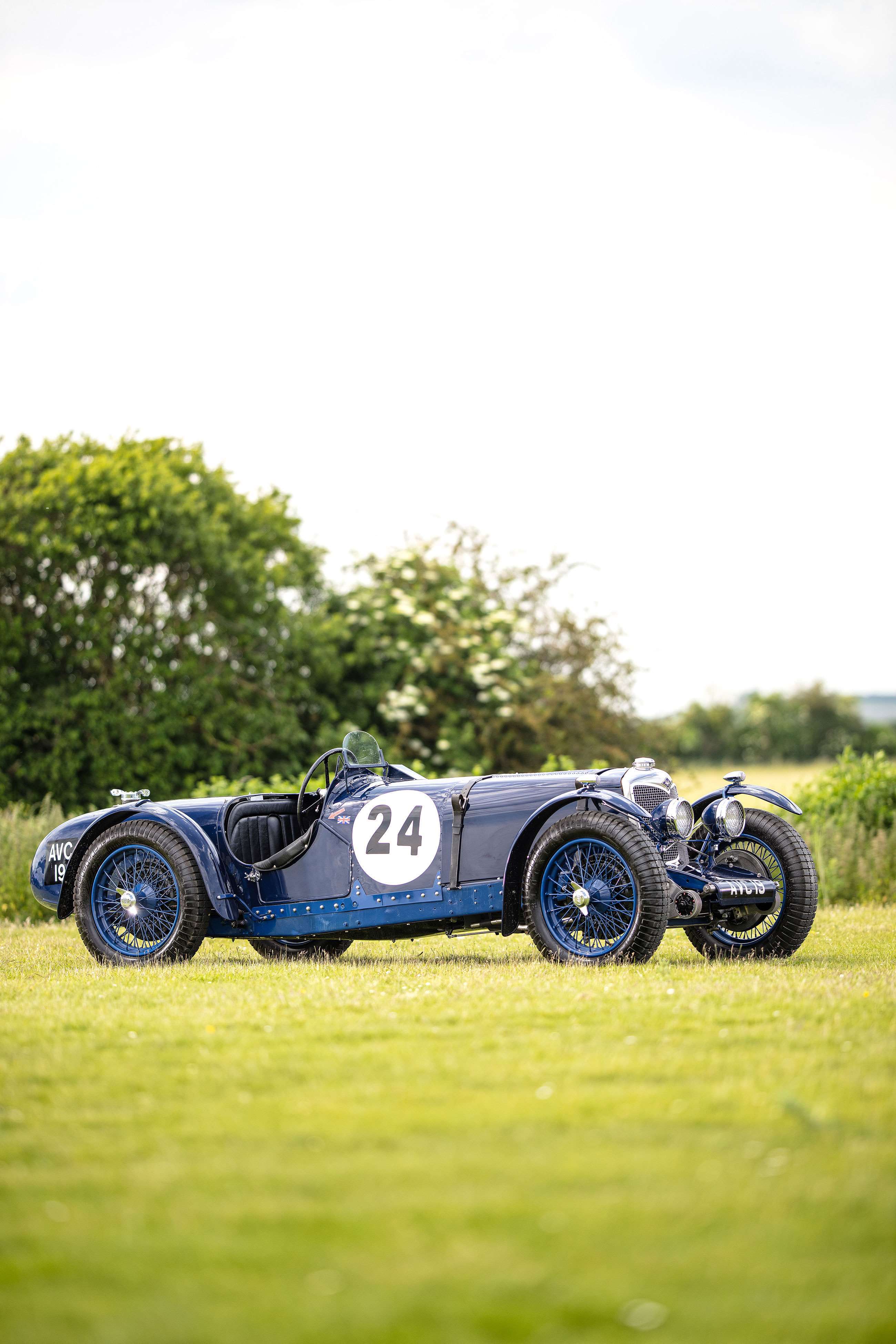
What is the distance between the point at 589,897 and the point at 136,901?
2983 mm

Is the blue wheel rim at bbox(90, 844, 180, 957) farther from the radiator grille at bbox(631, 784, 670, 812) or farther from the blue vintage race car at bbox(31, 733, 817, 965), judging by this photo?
the radiator grille at bbox(631, 784, 670, 812)

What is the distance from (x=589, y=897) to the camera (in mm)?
7387

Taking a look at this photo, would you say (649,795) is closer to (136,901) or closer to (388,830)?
(388,830)

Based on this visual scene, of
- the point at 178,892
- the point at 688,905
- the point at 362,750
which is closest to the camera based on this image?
the point at 688,905

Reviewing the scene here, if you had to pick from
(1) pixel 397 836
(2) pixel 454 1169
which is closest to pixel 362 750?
(1) pixel 397 836

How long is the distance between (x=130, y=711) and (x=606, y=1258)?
49.4 feet

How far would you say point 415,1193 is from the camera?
3.35 metres

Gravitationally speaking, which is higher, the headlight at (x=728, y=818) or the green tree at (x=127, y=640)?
the green tree at (x=127, y=640)

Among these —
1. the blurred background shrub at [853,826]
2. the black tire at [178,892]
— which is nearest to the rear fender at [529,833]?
the black tire at [178,892]

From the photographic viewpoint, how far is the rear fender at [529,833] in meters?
7.57

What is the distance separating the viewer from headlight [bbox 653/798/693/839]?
780 cm

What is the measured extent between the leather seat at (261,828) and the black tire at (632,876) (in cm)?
197

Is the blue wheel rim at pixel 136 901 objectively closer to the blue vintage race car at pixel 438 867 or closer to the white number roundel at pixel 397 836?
A: the blue vintage race car at pixel 438 867

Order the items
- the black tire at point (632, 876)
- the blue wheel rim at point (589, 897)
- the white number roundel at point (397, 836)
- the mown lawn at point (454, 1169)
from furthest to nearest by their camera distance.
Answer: the white number roundel at point (397, 836)
the blue wheel rim at point (589, 897)
the black tire at point (632, 876)
the mown lawn at point (454, 1169)
